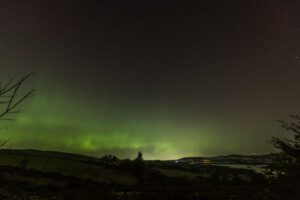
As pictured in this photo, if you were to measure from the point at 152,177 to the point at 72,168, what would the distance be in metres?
14.8

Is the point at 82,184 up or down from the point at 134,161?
down

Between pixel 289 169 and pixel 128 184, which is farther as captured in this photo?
pixel 128 184

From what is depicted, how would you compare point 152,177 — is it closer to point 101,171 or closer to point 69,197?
point 101,171

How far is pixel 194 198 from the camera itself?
3916 cm

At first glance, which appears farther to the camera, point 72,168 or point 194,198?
point 72,168

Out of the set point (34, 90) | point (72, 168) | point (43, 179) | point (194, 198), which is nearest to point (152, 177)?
point (72, 168)

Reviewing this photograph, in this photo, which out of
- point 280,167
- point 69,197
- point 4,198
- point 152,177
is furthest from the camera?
point 152,177

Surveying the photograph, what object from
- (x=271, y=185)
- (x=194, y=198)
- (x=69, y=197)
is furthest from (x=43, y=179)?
(x=271, y=185)

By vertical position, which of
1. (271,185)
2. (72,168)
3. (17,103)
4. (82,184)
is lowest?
(271,185)

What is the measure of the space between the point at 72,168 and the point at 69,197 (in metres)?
42.2

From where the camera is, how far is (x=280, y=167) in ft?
40.5

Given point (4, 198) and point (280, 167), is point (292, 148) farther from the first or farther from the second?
point (4, 198)

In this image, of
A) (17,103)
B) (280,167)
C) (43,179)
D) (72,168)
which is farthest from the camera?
(72,168)

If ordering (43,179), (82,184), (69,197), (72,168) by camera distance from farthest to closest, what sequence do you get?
(72,168) < (43,179) < (82,184) < (69,197)
